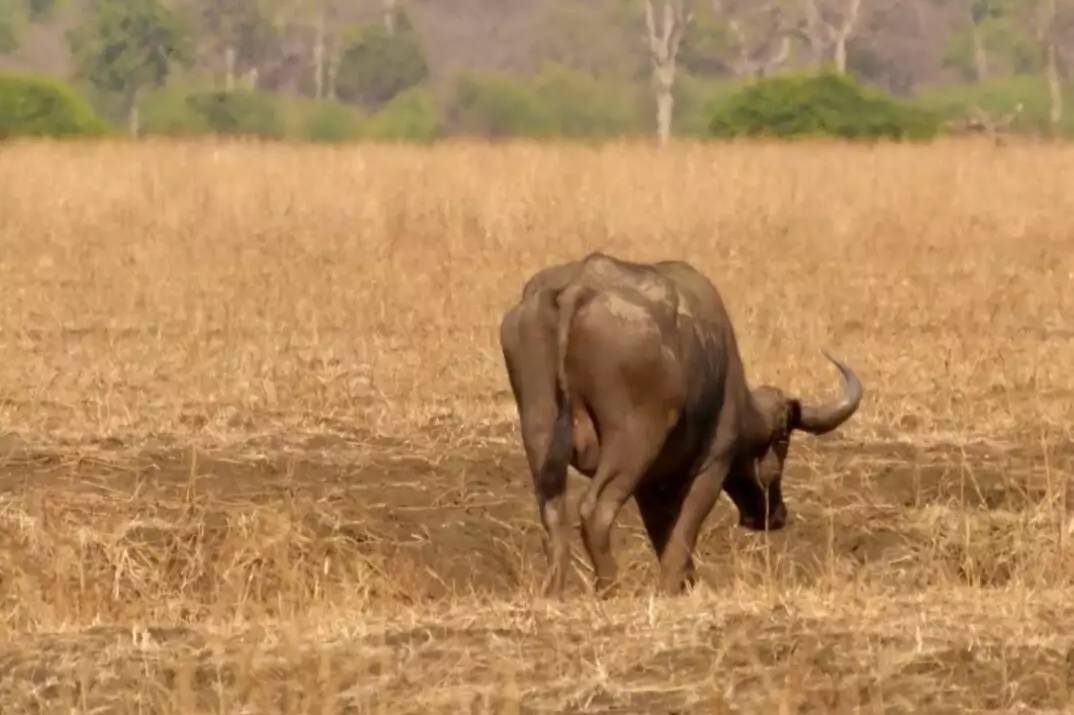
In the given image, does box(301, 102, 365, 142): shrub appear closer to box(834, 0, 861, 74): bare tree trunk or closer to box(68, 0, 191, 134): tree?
box(68, 0, 191, 134): tree

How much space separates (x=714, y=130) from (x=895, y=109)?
8.46ft

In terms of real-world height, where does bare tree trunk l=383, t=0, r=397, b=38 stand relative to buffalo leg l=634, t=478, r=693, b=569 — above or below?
below

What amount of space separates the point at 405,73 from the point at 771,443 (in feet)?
201

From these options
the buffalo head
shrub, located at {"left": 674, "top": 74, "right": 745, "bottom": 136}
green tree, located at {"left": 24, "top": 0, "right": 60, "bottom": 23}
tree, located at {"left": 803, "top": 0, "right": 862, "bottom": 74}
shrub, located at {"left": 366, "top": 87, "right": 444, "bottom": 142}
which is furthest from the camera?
green tree, located at {"left": 24, "top": 0, "right": 60, "bottom": 23}

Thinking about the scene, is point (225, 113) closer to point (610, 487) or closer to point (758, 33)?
point (758, 33)

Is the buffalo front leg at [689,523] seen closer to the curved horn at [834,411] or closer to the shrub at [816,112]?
the curved horn at [834,411]

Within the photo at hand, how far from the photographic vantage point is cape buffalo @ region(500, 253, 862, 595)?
7.23 meters

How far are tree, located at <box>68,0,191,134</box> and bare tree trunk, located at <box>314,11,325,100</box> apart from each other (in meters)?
7.37

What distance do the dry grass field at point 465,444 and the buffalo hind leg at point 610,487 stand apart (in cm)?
21

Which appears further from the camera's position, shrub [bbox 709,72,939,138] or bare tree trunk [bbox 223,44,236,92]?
bare tree trunk [bbox 223,44,236,92]

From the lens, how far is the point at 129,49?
59531 millimetres

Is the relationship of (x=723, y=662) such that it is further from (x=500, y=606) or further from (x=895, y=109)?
(x=895, y=109)

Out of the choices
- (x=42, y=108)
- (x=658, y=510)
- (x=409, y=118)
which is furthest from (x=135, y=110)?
(x=658, y=510)

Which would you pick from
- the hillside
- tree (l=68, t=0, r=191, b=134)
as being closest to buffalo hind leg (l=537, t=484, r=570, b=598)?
tree (l=68, t=0, r=191, b=134)
